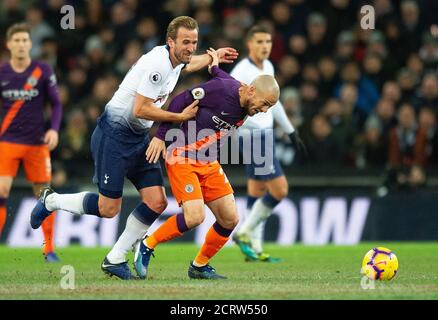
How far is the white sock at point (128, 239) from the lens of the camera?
31.7 feet

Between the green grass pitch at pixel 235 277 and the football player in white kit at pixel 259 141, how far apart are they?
31 centimetres

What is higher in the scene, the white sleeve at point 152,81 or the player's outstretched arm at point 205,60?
the player's outstretched arm at point 205,60

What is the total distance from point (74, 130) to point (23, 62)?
439 cm

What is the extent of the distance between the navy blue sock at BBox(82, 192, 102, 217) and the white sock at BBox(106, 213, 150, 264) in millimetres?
316

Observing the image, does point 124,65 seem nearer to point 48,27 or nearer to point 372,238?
point 48,27

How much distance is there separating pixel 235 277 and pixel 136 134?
1.70 m

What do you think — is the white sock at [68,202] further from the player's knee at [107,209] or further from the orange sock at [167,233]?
the orange sock at [167,233]

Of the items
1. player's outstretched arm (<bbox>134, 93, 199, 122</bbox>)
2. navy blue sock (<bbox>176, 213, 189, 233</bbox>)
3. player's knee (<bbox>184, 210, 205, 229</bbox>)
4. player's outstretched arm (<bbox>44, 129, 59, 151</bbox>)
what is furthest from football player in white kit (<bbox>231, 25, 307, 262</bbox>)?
player's outstretched arm (<bbox>134, 93, 199, 122</bbox>)

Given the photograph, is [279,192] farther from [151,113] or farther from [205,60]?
[151,113]

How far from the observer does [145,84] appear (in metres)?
9.08

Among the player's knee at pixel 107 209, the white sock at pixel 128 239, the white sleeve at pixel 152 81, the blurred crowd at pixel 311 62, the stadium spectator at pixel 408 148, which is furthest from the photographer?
the blurred crowd at pixel 311 62

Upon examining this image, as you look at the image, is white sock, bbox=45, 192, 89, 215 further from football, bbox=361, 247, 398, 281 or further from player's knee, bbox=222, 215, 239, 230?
football, bbox=361, 247, 398, 281

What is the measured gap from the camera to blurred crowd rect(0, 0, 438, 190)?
16.2 m

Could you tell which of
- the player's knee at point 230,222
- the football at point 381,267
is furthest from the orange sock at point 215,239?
the football at point 381,267
